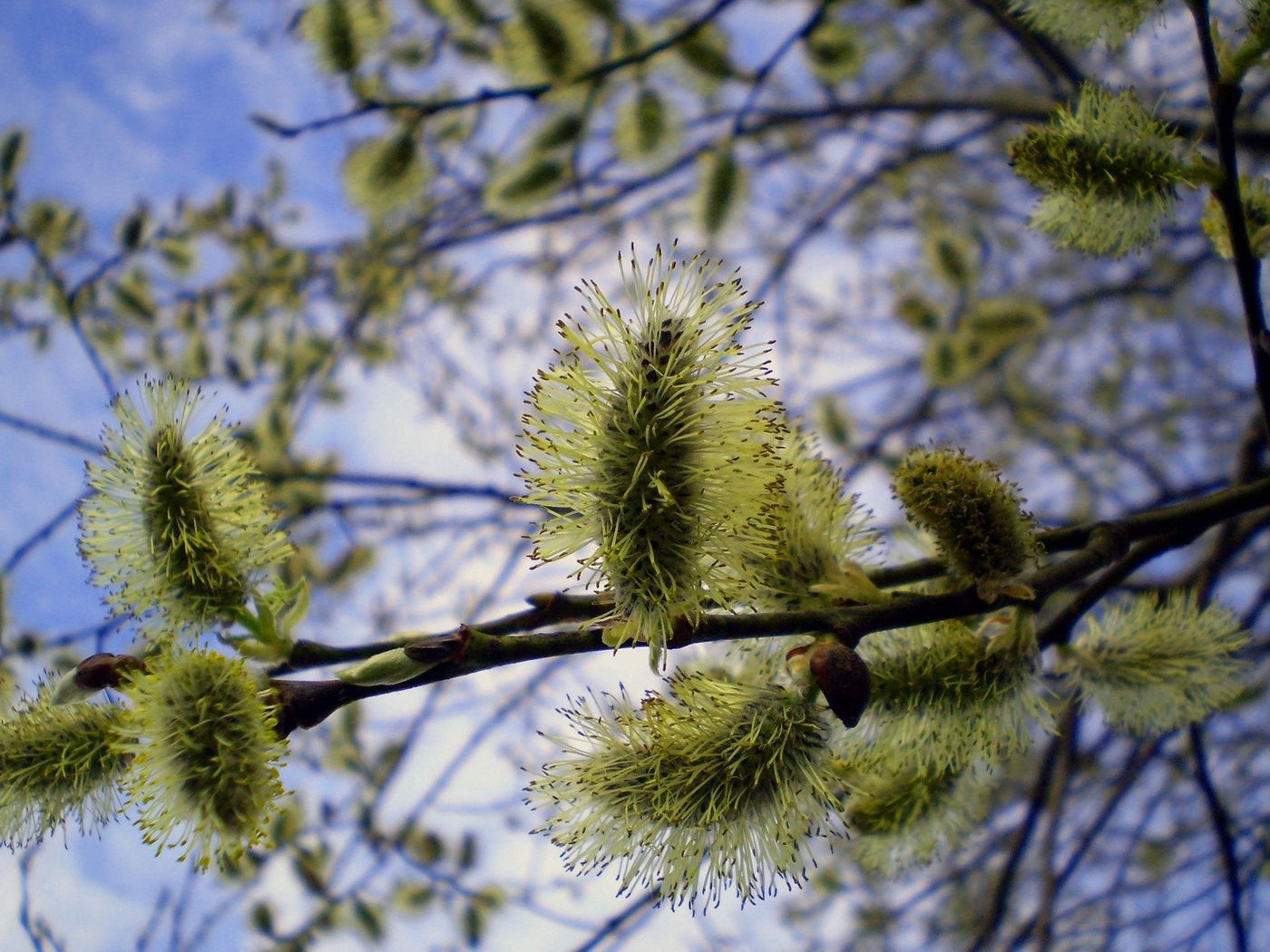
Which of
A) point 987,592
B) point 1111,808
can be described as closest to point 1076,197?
point 987,592

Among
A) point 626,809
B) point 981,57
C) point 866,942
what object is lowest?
point 626,809

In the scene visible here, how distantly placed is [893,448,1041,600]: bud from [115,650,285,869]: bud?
837 millimetres

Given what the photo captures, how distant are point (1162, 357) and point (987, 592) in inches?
207

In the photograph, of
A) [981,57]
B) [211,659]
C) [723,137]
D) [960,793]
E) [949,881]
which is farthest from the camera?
[981,57]

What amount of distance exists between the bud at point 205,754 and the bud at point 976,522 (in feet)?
2.75

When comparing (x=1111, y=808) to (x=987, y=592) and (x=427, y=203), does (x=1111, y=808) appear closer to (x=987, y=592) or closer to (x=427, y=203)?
(x=987, y=592)

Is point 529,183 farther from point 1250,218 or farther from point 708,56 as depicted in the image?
point 1250,218

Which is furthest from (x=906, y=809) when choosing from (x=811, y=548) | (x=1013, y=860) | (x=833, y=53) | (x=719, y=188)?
(x=833, y=53)

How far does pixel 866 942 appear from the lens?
12.2 ft

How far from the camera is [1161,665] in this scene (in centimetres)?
149

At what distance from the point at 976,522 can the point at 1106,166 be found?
534 mm

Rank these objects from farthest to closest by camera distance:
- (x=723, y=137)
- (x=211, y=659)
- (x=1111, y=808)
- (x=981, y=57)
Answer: (x=981, y=57) → (x=723, y=137) → (x=1111, y=808) → (x=211, y=659)

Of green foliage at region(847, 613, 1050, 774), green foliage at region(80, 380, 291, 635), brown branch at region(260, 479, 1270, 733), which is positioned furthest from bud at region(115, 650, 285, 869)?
green foliage at region(847, 613, 1050, 774)

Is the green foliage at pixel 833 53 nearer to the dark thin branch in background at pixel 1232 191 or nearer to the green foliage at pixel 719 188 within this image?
the green foliage at pixel 719 188
